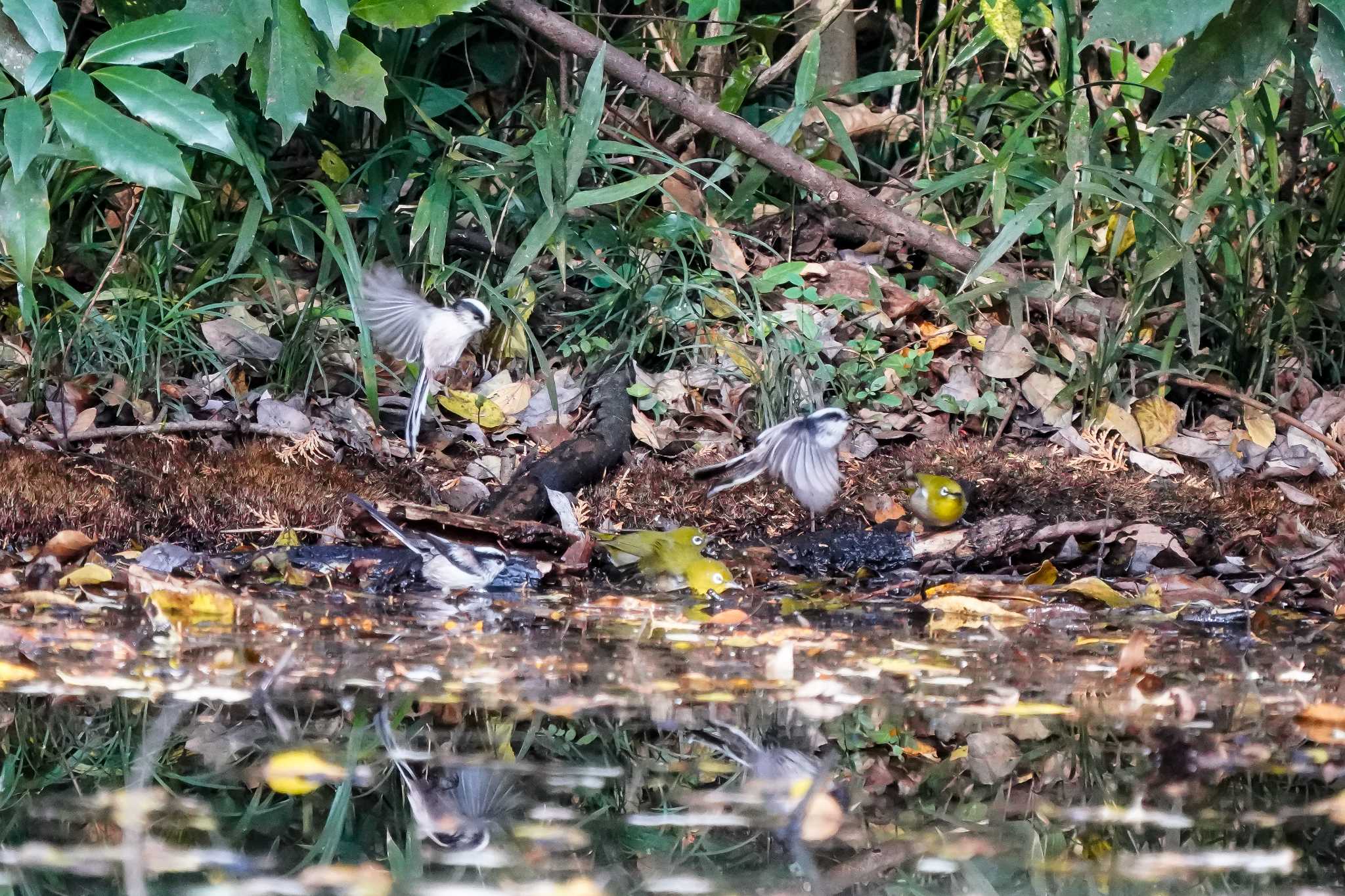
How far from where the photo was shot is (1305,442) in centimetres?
348

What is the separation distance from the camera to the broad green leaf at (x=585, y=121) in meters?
3.48

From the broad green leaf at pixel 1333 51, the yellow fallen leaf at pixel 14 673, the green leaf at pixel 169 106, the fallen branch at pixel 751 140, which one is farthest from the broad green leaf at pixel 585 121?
the yellow fallen leaf at pixel 14 673

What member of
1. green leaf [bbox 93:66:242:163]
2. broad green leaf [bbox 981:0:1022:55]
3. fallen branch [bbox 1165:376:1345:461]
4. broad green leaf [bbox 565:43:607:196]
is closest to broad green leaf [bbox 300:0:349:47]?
green leaf [bbox 93:66:242:163]

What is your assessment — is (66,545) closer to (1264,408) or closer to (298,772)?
(298,772)

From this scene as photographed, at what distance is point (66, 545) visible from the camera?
2.52 m

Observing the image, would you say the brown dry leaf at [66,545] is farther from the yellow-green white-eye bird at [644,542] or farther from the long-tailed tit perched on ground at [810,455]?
the long-tailed tit perched on ground at [810,455]

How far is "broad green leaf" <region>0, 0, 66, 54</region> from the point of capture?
2248mm

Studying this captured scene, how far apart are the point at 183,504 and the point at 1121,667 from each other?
1.93m

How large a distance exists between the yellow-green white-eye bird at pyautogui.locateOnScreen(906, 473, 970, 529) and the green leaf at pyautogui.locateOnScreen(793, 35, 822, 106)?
1.38m

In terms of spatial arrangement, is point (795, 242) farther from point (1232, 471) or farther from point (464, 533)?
point (464, 533)

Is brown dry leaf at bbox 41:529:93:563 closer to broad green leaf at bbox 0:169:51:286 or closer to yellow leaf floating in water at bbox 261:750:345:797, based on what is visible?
broad green leaf at bbox 0:169:51:286

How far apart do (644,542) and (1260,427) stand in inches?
73.4

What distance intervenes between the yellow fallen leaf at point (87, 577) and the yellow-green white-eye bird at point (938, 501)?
1.66 meters

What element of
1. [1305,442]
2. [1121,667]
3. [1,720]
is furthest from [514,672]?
[1305,442]
